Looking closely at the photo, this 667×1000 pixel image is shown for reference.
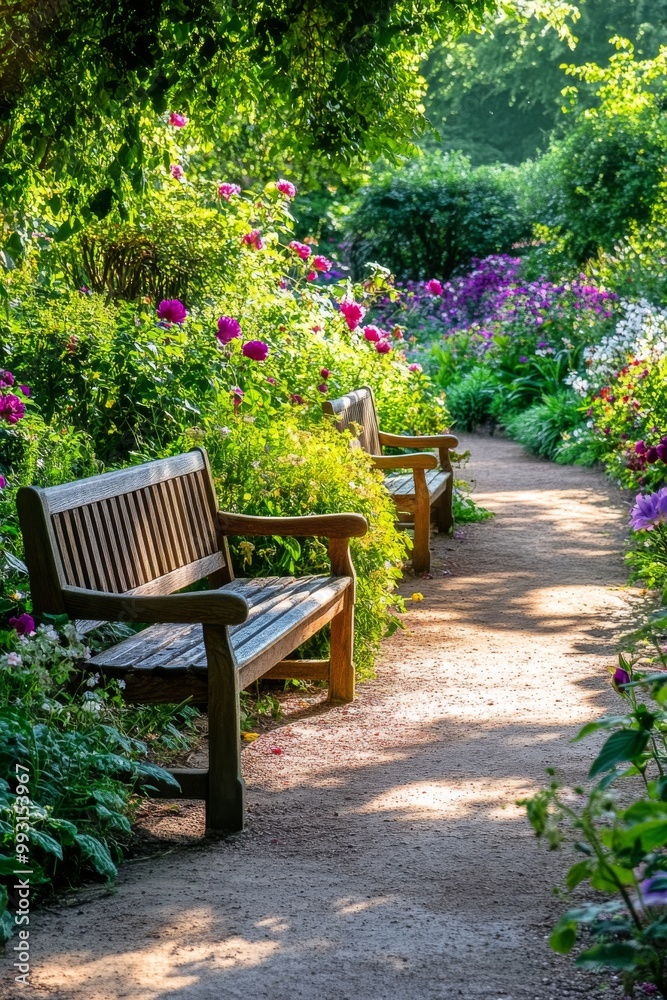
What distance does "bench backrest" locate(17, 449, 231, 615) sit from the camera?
3.48 metres

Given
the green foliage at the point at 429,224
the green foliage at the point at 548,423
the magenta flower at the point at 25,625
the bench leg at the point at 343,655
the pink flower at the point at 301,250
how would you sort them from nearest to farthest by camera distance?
the magenta flower at the point at 25,625, the bench leg at the point at 343,655, the pink flower at the point at 301,250, the green foliage at the point at 548,423, the green foliage at the point at 429,224

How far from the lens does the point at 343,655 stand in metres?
4.77

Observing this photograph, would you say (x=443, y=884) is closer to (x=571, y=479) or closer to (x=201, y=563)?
(x=201, y=563)

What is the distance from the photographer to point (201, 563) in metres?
4.56

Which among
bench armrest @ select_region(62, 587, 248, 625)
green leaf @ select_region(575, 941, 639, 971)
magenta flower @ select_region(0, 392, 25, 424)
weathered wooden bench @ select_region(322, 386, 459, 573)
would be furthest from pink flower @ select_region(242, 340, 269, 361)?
green leaf @ select_region(575, 941, 639, 971)

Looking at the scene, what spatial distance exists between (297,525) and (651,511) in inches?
72.7

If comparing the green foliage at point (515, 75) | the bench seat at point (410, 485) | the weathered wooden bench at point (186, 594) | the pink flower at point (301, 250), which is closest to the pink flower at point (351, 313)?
the pink flower at point (301, 250)

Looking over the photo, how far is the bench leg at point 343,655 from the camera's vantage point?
4762 millimetres

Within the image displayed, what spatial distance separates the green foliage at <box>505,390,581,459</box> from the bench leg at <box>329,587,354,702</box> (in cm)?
756

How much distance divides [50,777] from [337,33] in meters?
2.63

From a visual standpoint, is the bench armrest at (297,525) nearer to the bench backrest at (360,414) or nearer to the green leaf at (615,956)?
the bench backrest at (360,414)

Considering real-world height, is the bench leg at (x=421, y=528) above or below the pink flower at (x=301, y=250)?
below

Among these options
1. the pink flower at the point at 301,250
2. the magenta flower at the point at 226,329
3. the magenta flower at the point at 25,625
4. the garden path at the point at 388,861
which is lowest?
the garden path at the point at 388,861

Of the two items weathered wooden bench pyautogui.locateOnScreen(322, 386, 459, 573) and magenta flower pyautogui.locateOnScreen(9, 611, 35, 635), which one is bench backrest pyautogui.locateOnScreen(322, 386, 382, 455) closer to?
weathered wooden bench pyautogui.locateOnScreen(322, 386, 459, 573)
